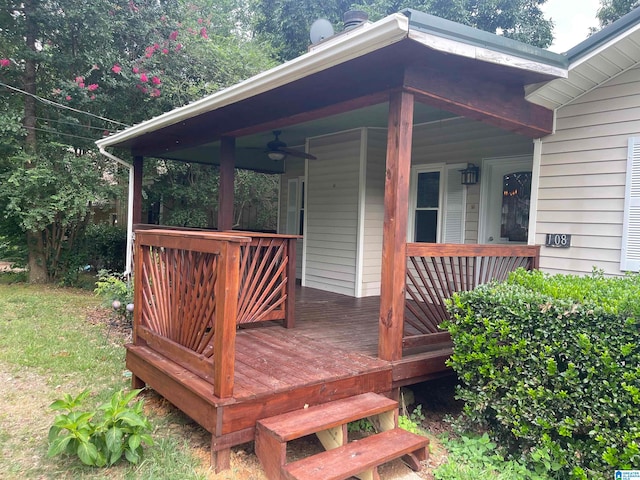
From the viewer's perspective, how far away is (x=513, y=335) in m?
2.80

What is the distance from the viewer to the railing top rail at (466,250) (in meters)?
3.38

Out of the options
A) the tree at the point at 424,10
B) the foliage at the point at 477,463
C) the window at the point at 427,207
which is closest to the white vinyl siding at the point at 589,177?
the window at the point at 427,207

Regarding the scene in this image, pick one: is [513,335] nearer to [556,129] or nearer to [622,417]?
[622,417]

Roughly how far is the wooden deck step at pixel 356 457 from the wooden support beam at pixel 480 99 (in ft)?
7.52

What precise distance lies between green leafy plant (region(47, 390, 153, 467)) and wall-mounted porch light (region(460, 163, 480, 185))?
441cm

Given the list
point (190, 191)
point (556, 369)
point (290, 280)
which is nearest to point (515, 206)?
point (290, 280)

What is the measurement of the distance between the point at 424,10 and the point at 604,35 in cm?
1030

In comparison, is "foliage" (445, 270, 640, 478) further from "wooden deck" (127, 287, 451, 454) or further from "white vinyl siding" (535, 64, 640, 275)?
"white vinyl siding" (535, 64, 640, 275)

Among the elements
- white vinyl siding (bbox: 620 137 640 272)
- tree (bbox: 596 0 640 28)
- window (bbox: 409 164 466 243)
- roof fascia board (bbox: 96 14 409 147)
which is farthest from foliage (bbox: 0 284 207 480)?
tree (bbox: 596 0 640 28)

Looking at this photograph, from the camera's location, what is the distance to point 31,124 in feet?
27.8

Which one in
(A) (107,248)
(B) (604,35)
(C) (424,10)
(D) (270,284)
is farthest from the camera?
(C) (424,10)

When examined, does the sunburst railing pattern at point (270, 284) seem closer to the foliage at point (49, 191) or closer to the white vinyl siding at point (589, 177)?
the white vinyl siding at point (589, 177)

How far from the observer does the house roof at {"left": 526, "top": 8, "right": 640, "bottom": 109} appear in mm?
A: 3520

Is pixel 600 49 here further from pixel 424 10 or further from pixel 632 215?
pixel 424 10
